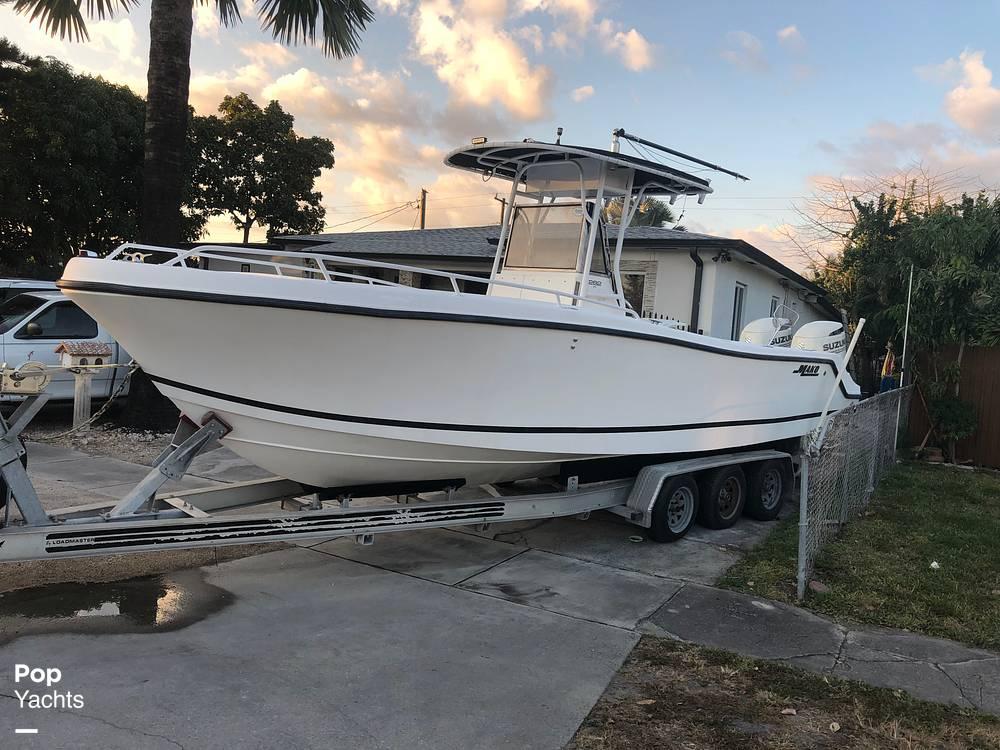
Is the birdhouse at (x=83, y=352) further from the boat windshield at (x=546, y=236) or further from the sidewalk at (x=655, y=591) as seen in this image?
the boat windshield at (x=546, y=236)

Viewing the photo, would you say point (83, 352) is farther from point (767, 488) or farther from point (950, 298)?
point (950, 298)

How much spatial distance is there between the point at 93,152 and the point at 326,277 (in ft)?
54.7

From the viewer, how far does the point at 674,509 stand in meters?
6.12

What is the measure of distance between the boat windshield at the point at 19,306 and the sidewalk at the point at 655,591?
336 centimetres

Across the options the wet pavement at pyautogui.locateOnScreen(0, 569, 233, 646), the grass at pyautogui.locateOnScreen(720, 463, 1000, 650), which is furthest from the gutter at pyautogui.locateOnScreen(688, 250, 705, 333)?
the wet pavement at pyautogui.locateOnScreen(0, 569, 233, 646)

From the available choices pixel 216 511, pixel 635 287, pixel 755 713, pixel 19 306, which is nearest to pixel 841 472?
pixel 755 713

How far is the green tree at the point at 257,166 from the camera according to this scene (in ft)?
76.5

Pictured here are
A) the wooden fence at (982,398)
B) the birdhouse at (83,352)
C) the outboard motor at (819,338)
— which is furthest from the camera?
the wooden fence at (982,398)

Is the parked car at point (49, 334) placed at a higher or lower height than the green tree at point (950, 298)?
lower

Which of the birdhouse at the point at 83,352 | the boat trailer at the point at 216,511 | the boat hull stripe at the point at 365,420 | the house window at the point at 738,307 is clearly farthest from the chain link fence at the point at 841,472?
the birdhouse at the point at 83,352

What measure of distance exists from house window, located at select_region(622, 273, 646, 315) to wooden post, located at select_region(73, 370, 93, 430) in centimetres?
790

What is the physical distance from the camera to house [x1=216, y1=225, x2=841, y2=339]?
11.2 metres

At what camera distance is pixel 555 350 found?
4695 mm

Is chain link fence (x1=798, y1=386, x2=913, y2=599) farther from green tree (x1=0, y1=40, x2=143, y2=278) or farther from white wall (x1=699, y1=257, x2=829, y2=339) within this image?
green tree (x1=0, y1=40, x2=143, y2=278)
